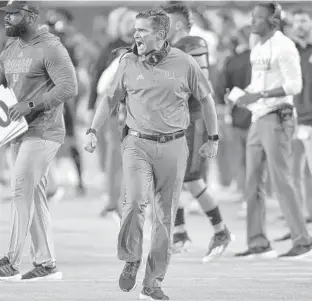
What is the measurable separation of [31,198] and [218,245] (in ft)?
7.03

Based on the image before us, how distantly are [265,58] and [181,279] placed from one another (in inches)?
85.3

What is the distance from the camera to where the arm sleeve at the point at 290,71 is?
9945 mm

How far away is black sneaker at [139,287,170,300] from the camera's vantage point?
8008 millimetres

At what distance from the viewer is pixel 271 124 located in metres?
10.1

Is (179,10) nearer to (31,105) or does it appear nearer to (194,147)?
(194,147)

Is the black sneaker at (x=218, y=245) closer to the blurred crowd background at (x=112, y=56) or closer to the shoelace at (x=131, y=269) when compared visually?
the blurred crowd background at (x=112, y=56)

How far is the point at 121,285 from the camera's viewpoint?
819cm

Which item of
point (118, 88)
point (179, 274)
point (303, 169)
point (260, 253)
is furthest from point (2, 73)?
point (303, 169)

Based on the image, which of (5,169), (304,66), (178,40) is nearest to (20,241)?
(178,40)

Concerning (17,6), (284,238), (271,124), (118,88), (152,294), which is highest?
(17,6)

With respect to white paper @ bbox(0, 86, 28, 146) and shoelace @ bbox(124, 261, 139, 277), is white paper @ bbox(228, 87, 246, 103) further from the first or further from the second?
shoelace @ bbox(124, 261, 139, 277)

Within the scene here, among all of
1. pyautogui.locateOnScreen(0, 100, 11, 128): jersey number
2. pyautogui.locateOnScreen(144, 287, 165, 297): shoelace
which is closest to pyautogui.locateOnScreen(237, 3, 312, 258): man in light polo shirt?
pyautogui.locateOnScreen(0, 100, 11, 128): jersey number

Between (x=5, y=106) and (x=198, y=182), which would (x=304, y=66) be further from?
(x=5, y=106)

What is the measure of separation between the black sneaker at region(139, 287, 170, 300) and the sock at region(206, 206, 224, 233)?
233 cm
